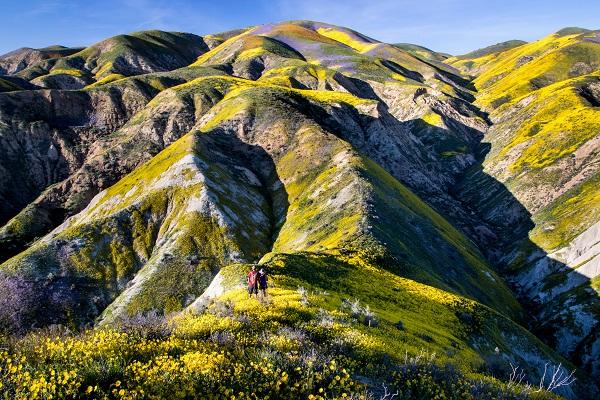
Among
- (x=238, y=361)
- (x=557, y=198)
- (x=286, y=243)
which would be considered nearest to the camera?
(x=238, y=361)

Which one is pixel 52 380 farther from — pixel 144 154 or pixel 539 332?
pixel 144 154

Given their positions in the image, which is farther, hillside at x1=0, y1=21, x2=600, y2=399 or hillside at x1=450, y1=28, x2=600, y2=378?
hillside at x1=450, y1=28, x2=600, y2=378

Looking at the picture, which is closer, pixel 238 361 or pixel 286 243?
pixel 238 361

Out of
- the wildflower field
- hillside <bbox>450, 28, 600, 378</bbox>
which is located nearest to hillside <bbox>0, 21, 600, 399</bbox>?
the wildflower field

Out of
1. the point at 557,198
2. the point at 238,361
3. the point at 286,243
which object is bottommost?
the point at 557,198

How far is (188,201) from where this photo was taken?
81938mm

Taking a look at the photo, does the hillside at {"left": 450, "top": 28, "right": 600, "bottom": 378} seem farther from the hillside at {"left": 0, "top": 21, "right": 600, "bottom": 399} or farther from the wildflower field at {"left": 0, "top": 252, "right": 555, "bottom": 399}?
the wildflower field at {"left": 0, "top": 252, "right": 555, "bottom": 399}

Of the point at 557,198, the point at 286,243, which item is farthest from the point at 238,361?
the point at 557,198

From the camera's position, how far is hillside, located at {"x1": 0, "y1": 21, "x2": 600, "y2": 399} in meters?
14.9

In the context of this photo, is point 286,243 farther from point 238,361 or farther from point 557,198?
point 557,198

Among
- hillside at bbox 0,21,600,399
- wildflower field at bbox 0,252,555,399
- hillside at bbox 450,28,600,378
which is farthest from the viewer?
hillside at bbox 450,28,600,378

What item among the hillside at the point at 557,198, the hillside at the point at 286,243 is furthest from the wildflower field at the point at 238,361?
the hillside at the point at 557,198

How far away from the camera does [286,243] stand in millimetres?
75062

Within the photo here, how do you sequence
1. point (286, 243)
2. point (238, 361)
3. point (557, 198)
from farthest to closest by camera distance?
1. point (557, 198)
2. point (286, 243)
3. point (238, 361)
